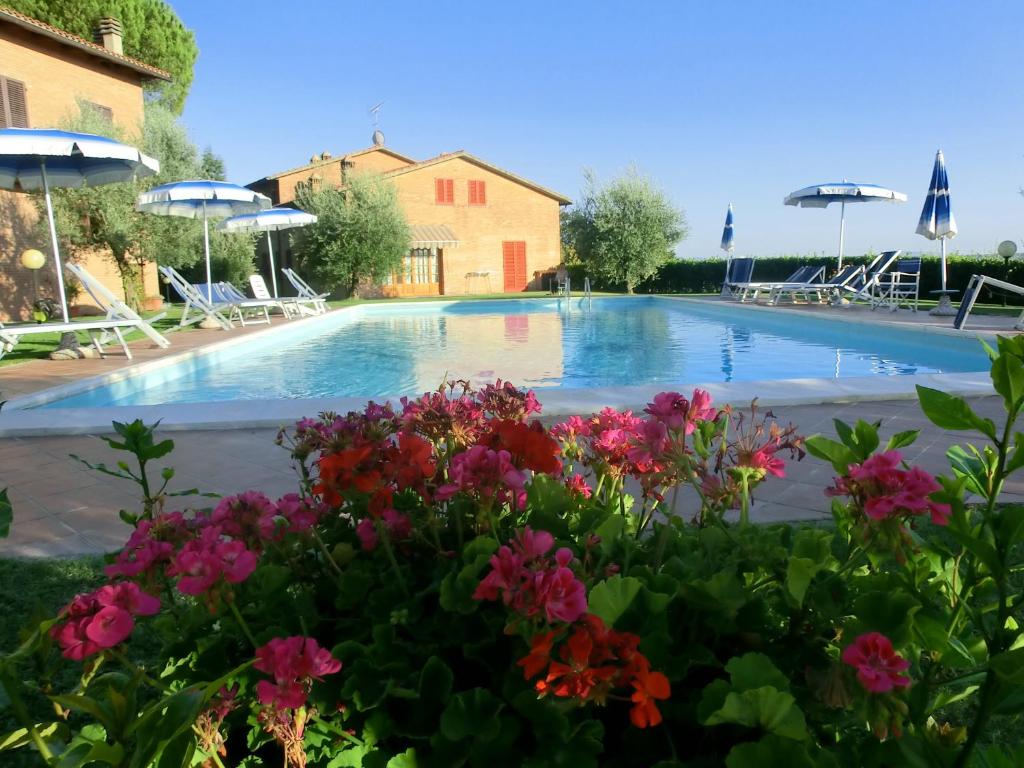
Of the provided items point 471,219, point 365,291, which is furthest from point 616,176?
point 365,291

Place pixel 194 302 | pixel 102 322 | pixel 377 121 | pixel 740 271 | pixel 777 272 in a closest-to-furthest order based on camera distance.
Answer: pixel 102 322, pixel 194 302, pixel 740 271, pixel 777 272, pixel 377 121

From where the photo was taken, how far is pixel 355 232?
80.6ft

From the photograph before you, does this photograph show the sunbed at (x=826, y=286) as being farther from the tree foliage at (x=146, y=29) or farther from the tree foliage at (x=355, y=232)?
the tree foliage at (x=146, y=29)

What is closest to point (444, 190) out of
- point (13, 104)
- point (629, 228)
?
point (629, 228)

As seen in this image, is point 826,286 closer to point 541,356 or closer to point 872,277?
point 872,277

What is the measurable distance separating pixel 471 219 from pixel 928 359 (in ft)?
71.8

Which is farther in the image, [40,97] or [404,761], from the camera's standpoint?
[40,97]

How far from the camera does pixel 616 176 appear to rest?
2781 centimetres

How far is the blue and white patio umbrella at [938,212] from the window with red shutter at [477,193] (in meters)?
18.7

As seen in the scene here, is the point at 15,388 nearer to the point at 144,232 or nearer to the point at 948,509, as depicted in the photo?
the point at 948,509

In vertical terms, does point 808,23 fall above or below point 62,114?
above

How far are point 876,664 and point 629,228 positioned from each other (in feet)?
89.2

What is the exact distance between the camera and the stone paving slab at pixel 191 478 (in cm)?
286

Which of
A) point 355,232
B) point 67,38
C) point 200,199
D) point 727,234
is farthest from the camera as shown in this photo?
point 355,232
